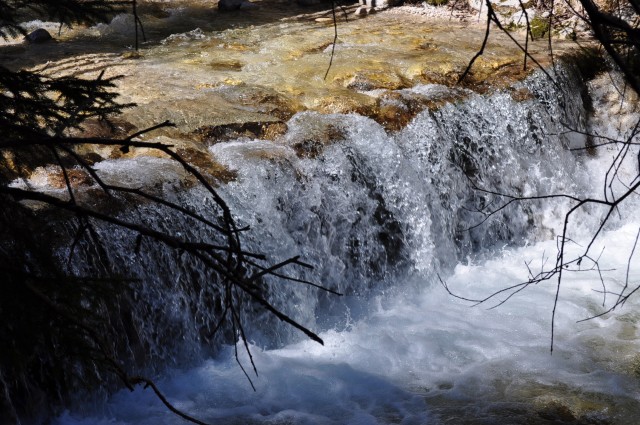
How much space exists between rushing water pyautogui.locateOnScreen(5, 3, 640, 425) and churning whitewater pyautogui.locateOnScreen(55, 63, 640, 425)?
0.5 inches

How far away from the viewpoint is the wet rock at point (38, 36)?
865 centimetres

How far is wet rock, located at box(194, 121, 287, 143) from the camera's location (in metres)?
5.78

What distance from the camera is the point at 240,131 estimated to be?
5918mm

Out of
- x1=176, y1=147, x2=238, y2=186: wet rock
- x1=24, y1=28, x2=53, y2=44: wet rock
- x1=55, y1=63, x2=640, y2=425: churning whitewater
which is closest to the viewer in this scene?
x1=55, y1=63, x2=640, y2=425: churning whitewater

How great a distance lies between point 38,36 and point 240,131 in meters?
4.00

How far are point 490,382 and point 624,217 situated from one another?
3.70m

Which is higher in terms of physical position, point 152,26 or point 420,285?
point 152,26

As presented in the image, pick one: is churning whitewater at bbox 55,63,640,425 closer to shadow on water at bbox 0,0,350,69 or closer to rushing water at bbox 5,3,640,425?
rushing water at bbox 5,3,640,425

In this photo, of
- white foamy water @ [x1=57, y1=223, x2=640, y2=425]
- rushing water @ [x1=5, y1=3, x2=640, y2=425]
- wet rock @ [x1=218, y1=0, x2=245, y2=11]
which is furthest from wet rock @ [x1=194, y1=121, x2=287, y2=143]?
wet rock @ [x1=218, y1=0, x2=245, y2=11]

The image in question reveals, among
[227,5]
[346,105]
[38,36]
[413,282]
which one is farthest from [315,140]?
[227,5]

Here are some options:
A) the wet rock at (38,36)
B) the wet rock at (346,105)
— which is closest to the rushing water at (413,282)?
the wet rock at (346,105)

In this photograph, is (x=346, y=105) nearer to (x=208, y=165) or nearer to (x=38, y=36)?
(x=208, y=165)

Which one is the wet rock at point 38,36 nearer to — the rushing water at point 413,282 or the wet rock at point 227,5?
the rushing water at point 413,282

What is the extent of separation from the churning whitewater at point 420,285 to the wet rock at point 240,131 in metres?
0.11
